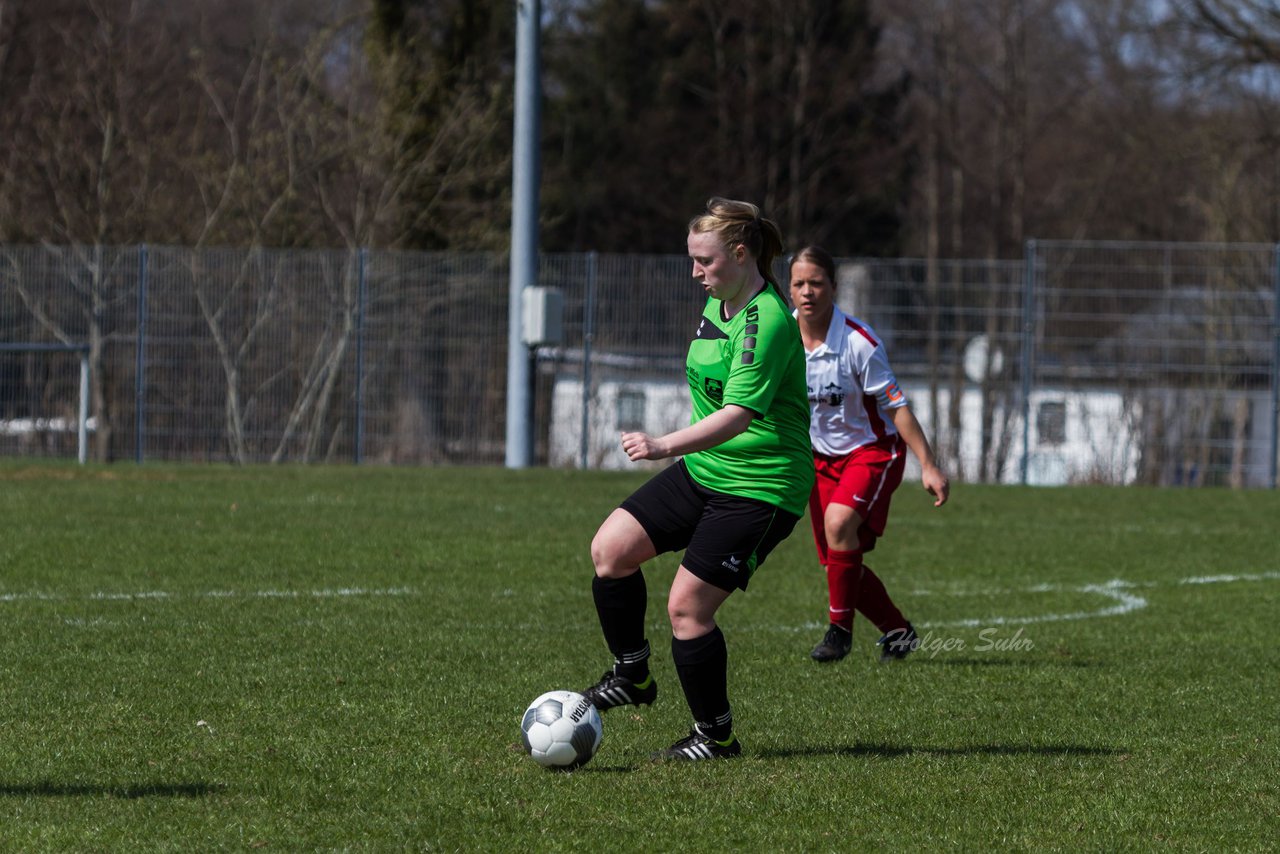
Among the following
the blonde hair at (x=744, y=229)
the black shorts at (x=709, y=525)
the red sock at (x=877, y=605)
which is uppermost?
the blonde hair at (x=744, y=229)

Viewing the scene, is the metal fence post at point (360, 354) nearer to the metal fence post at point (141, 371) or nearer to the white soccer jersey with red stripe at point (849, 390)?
the metal fence post at point (141, 371)

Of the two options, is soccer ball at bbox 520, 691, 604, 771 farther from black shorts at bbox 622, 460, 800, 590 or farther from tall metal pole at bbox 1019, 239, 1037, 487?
tall metal pole at bbox 1019, 239, 1037, 487

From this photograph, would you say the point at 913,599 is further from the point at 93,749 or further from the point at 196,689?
the point at 93,749

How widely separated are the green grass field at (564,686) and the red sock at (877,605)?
212 millimetres

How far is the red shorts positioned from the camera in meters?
7.62

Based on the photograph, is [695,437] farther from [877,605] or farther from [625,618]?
[877,605]

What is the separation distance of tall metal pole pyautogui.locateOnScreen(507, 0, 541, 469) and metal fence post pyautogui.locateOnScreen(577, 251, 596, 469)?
96cm

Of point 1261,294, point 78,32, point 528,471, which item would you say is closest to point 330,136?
point 78,32

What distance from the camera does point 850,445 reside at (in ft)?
25.4

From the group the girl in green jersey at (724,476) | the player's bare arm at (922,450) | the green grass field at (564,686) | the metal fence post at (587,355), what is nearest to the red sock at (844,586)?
the green grass field at (564,686)

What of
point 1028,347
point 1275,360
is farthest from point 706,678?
point 1275,360

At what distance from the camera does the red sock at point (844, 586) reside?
7.50 m

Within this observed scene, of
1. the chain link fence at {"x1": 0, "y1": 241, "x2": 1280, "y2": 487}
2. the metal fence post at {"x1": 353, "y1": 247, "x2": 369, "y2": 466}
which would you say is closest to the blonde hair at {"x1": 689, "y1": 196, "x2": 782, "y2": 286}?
the chain link fence at {"x1": 0, "y1": 241, "x2": 1280, "y2": 487}

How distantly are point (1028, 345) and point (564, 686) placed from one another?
1451 centimetres
